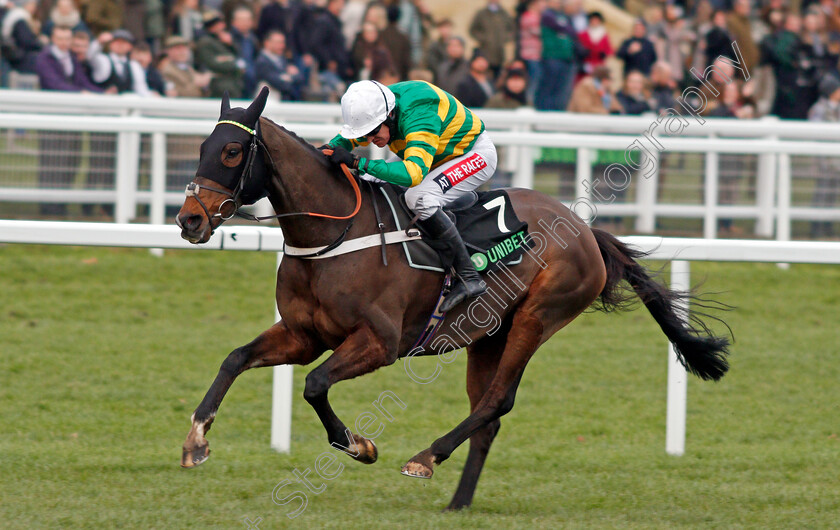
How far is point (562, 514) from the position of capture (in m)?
4.72

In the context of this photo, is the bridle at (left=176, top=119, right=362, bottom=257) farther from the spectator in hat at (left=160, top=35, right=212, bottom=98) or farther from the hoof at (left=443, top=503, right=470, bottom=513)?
the spectator in hat at (left=160, top=35, right=212, bottom=98)

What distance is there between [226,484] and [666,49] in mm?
10003

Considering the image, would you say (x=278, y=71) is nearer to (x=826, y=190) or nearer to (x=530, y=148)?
(x=530, y=148)

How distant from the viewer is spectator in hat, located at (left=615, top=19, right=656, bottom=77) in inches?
486

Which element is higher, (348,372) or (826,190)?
(826,190)

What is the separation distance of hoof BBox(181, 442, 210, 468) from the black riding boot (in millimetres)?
1117

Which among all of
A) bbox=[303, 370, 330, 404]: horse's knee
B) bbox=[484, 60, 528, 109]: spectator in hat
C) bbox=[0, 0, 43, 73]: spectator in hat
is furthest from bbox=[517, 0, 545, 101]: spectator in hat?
bbox=[303, 370, 330, 404]: horse's knee

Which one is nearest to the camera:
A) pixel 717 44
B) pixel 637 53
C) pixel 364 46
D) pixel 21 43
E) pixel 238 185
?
pixel 238 185

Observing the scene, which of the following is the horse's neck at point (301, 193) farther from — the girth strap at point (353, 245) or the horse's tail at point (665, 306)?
the horse's tail at point (665, 306)

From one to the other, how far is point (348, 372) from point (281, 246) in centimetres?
100

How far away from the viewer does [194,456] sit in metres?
4.23

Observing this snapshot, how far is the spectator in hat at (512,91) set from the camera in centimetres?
1070

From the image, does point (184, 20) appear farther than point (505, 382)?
Yes

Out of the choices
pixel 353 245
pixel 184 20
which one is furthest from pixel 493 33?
pixel 353 245
